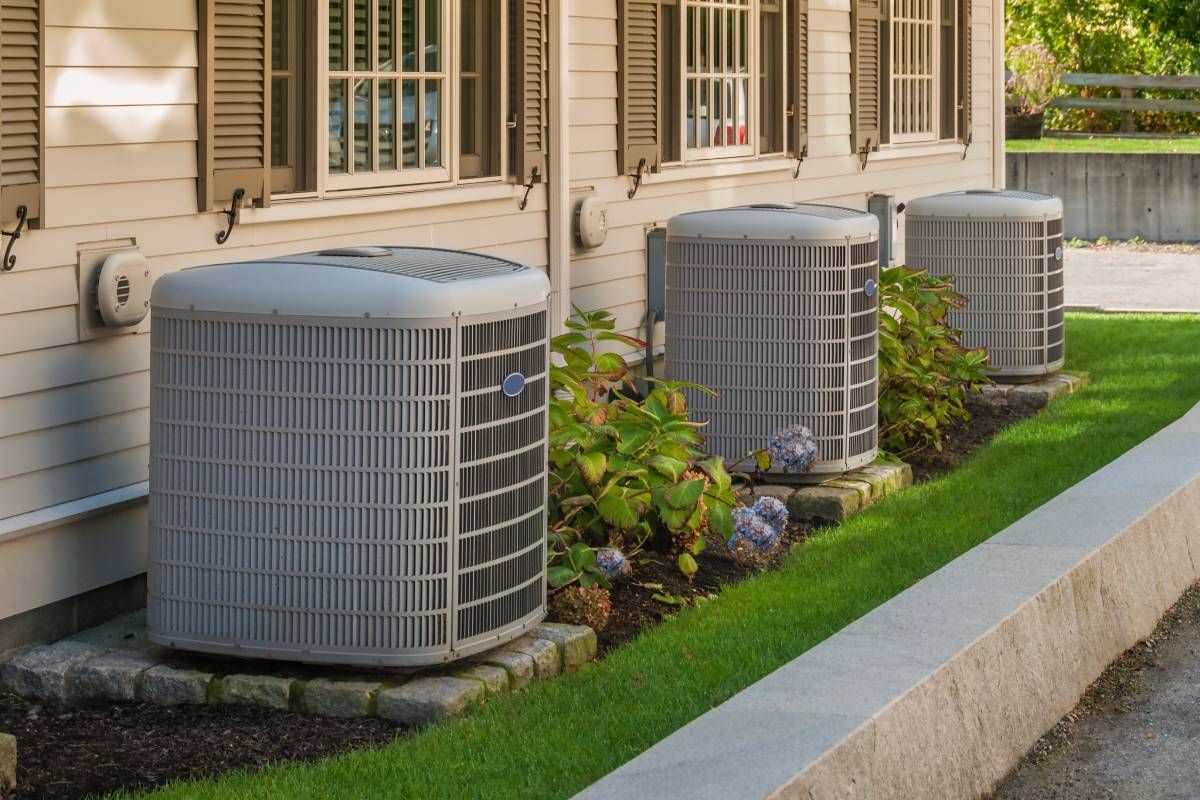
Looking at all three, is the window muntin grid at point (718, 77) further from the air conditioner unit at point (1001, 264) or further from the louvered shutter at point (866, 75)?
the louvered shutter at point (866, 75)

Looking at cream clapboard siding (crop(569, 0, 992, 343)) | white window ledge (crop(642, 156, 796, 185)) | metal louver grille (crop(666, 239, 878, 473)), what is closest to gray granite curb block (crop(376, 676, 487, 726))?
metal louver grille (crop(666, 239, 878, 473))

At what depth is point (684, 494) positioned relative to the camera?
605 cm

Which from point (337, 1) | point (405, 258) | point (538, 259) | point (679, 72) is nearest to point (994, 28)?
point (679, 72)

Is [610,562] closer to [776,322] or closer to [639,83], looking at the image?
[776,322]

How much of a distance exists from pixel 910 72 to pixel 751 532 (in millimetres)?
6970

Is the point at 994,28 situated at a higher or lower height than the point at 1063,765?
higher

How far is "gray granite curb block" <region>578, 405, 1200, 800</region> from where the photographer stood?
3.72m

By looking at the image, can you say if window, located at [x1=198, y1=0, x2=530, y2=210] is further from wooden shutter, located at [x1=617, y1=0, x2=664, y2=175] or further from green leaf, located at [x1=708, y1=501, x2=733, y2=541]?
green leaf, located at [x1=708, y1=501, x2=733, y2=541]

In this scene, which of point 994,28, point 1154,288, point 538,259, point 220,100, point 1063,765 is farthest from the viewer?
point 1154,288

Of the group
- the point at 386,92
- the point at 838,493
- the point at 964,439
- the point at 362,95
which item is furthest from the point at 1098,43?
the point at 362,95

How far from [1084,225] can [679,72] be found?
15.6 meters

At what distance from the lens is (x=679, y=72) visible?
8.98 m

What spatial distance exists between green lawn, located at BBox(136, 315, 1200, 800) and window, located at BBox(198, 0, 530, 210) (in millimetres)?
1910

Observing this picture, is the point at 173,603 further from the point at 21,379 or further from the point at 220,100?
the point at 220,100
